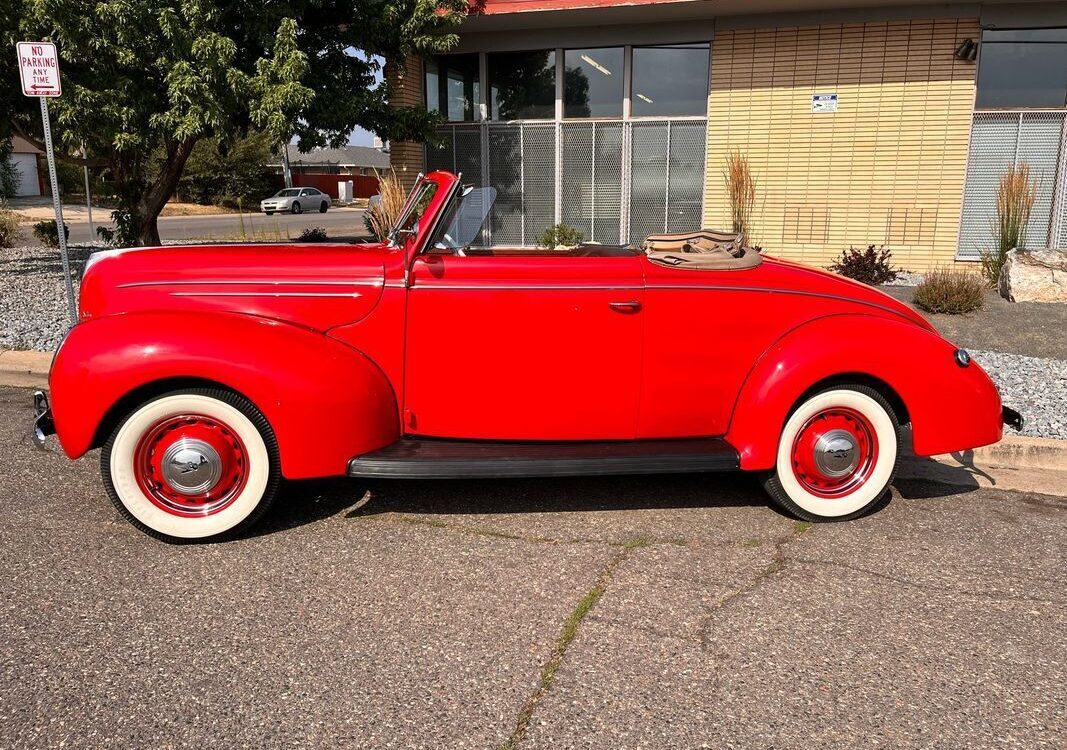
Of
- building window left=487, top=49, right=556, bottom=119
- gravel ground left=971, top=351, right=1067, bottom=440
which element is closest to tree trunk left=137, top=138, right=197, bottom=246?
building window left=487, top=49, right=556, bottom=119

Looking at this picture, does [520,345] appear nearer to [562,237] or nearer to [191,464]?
[191,464]

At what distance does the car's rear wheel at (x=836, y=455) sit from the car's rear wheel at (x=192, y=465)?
2.41m

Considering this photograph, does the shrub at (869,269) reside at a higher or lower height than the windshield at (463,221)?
lower

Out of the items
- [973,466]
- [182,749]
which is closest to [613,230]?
[973,466]

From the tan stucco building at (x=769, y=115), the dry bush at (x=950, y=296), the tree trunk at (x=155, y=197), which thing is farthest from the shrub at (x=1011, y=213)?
the tree trunk at (x=155, y=197)

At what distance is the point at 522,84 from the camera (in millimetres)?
13062

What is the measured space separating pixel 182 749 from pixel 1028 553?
3.51 m

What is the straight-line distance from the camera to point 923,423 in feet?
12.4

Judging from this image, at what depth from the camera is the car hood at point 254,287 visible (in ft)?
11.9

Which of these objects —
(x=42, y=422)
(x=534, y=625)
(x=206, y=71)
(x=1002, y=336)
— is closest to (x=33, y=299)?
(x=206, y=71)

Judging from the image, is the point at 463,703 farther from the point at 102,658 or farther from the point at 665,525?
the point at 665,525

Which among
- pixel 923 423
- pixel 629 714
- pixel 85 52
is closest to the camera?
pixel 629 714

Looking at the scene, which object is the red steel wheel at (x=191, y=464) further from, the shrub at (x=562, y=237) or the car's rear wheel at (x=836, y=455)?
the shrub at (x=562, y=237)

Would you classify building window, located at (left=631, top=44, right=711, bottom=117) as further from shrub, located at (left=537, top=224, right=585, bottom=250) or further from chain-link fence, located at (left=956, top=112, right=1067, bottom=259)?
chain-link fence, located at (left=956, top=112, right=1067, bottom=259)
